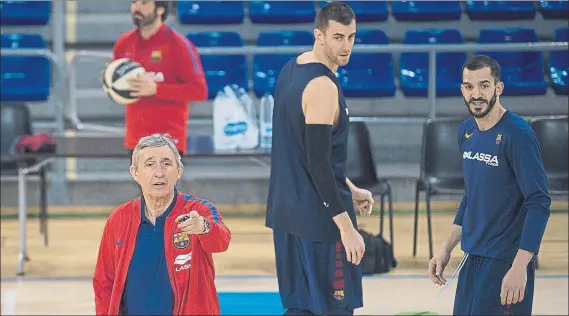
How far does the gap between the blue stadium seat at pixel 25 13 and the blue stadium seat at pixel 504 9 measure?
428 cm

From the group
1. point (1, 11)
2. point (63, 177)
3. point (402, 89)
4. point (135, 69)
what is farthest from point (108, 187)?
point (135, 69)

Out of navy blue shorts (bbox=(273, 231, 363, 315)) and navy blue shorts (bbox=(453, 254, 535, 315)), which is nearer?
navy blue shorts (bbox=(453, 254, 535, 315))

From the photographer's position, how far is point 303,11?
988 centimetres

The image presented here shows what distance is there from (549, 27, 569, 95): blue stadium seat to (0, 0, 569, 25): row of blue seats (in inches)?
14.8

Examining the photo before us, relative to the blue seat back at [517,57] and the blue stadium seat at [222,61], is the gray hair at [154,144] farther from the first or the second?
the blue seat back at [517,57]

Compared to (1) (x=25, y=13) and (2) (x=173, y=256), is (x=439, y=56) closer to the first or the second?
(1) (x=25, y=13)

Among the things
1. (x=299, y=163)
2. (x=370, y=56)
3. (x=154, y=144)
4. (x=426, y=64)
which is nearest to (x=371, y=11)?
(x=370, y=56)

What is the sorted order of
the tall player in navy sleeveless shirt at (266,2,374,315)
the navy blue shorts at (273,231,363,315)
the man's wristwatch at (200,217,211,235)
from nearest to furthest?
the man's wristwatch at (200,217,211,235), the tall player in navy sleeveless shirt at (266,2,374,315), the navy blue shorts at (273,231,363,315)

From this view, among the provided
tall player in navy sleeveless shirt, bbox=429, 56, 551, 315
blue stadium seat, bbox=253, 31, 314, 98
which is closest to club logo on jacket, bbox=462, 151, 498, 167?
tall player in navy sleeveless shirt, bbox=429, 56, 551, 315

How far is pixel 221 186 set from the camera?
9234 mm

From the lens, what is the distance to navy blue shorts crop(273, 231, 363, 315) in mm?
3805

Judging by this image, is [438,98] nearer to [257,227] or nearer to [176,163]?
[257,227]

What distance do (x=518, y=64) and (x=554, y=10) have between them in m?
0.92

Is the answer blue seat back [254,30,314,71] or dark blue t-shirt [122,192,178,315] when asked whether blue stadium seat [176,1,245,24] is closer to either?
blue seat back [254,30,314,71]
